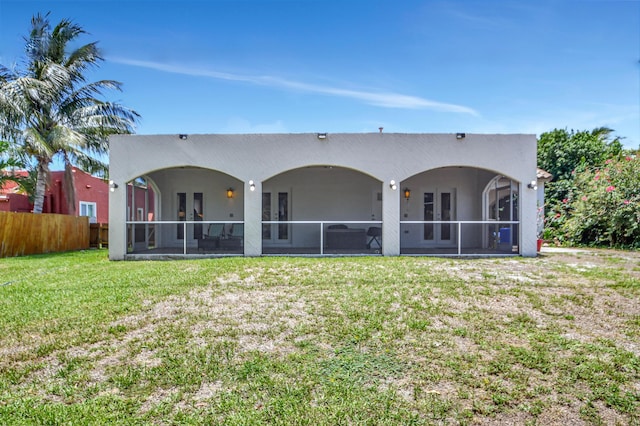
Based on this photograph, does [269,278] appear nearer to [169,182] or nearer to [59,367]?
[59,367]

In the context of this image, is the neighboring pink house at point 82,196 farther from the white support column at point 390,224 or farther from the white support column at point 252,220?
the white support column at point 390,224

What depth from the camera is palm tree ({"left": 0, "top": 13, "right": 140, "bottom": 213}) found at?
14508mm

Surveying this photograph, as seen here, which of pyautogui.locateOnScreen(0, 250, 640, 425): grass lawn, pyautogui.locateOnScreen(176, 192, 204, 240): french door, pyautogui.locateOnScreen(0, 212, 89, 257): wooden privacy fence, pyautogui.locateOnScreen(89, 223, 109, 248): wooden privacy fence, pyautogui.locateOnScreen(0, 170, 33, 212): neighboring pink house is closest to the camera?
pyautogui.locateOnScreen(0, 250, 640, 425): grass lawn

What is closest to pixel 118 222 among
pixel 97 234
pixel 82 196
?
pixel 97 234

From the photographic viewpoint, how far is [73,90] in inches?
646

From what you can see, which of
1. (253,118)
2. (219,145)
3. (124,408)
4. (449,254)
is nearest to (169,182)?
(219,145)

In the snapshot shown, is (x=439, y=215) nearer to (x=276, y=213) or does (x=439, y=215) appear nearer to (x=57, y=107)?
(x=276, y=213)

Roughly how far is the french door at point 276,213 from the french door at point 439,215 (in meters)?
4.96

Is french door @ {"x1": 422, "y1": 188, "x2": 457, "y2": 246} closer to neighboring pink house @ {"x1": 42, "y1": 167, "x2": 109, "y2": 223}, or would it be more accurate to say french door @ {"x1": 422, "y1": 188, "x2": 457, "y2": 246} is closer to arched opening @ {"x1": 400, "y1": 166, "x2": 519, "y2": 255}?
arched opening @ {"x1": 400, "y1": 166, "x2": 519, "y2": 255}

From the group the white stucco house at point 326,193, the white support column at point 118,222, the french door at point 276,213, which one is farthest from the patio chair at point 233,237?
the white support column at point 118,222

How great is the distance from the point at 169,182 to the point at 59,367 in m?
11.0

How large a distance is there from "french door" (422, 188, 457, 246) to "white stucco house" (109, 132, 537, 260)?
4 cm

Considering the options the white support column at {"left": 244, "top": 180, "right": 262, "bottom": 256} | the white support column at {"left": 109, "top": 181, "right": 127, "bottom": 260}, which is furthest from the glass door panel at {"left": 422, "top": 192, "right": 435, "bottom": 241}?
the white support column at {"left": 109, "top": 181, "right": 127, "bottom": 260}

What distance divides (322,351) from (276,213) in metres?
10.1
